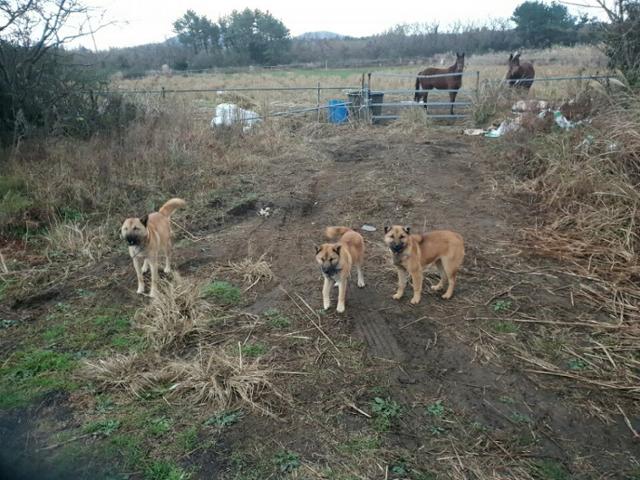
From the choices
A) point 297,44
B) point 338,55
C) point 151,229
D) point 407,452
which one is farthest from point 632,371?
point 297,44

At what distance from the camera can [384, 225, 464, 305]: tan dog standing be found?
16.7ft

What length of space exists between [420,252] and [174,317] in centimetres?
294

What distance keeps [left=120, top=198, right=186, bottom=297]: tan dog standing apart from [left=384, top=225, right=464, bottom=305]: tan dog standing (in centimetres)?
305

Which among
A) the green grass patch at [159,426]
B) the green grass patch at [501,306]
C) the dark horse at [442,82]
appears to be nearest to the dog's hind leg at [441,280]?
the green grass patch at [501,306]

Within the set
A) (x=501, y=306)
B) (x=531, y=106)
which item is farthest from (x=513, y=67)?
(x=501, y=306)

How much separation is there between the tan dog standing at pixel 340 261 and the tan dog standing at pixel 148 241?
7.09 ft

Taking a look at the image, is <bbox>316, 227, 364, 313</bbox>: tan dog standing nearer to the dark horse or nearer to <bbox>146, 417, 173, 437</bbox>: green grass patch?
<bbox>146, 417, 173, 437</bbox>: green grass patch

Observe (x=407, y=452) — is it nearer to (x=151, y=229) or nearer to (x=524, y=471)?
(x=524, y=471)

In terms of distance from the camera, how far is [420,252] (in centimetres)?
523

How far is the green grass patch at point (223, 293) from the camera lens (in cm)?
551

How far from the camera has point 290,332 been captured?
16.1 feet

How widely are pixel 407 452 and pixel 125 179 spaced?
7697 millimetres

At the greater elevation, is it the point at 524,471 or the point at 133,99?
the point at 133,99

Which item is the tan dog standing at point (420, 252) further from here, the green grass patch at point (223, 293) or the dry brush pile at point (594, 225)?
the green grass patch at point (223, 293)
